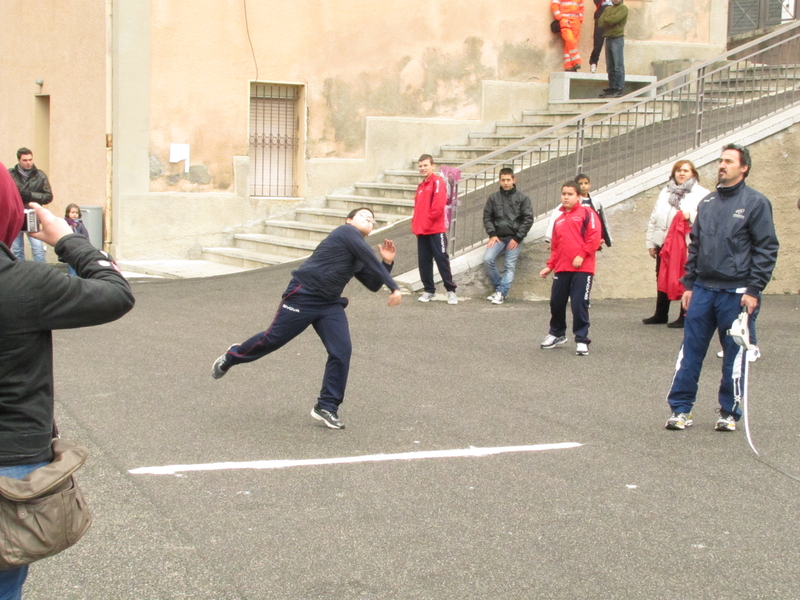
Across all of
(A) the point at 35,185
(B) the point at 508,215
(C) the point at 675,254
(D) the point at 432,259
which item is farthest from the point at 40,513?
(A) the point at 35,185

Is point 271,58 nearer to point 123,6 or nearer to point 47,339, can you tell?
point 123,6

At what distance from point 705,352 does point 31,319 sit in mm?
5000

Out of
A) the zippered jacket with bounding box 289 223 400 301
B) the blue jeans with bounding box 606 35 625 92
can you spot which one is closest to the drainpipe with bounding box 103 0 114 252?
the blue jeans with bounding box 606 35 625 92

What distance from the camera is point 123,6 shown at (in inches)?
A: 631

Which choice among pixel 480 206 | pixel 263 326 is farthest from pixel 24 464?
pixel 480 206

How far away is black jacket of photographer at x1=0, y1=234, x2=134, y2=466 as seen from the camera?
8.88 ft

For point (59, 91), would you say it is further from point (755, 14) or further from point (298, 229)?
point (755, 14)

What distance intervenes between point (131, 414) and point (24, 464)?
4216mm

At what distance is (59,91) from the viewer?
1784 centimetres

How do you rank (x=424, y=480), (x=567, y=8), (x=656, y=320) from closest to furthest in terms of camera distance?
(x=424, y=480) < (x=656, y=320) < (x=567, y=8)

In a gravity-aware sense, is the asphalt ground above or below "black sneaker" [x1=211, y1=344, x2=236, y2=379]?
below

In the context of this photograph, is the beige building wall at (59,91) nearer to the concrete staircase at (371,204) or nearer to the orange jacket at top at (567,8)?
the concrete staircase at (371,204)

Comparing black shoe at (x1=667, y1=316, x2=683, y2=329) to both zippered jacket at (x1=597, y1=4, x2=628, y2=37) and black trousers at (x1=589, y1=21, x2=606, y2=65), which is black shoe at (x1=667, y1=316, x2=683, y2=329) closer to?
zippered jacket at (x1=597, y1=4, x2=628, y2=37)

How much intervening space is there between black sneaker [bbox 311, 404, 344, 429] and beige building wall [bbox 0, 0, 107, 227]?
11.0 metres
